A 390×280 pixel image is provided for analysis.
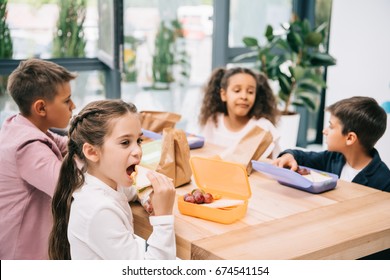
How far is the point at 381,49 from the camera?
405 centimetres

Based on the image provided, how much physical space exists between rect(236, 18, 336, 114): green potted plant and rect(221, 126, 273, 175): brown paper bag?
2.05 meters

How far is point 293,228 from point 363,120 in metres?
0.81

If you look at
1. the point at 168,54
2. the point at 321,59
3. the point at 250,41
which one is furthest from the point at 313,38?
the point at 168,54

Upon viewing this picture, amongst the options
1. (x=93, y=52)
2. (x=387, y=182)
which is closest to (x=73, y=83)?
(x=93, y=52)

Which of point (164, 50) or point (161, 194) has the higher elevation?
point (164, 50)

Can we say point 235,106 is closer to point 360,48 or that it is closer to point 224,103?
point 224,103

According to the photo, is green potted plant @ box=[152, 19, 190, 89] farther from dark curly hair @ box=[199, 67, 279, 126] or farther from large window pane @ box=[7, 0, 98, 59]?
dark curly hair @ box=[199, 67, 279, 126]

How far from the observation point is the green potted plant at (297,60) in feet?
13.1

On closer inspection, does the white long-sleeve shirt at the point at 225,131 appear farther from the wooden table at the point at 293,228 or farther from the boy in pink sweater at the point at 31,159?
the boy in pink sweater at the point at 31,159

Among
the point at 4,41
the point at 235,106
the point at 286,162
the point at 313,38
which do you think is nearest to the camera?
the point at 286,162

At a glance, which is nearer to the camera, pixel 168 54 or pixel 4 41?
pixel 4 41

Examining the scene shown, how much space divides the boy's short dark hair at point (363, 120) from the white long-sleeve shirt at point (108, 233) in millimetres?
1007

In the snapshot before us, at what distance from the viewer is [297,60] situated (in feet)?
13.3

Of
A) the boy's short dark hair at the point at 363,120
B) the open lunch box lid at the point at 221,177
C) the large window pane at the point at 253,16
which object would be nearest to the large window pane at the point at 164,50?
the large window pane at the point at 253,16
